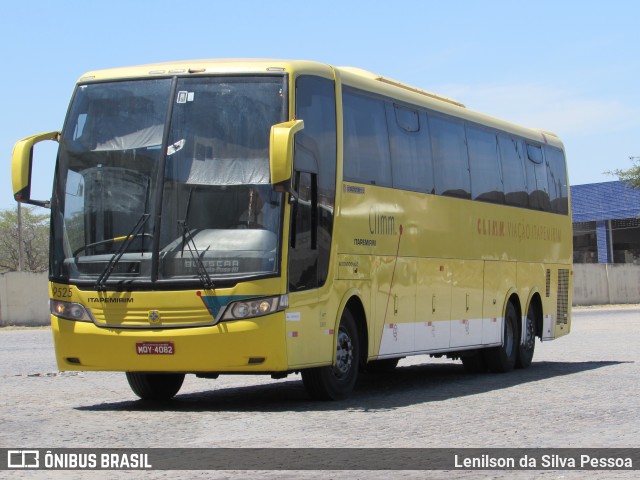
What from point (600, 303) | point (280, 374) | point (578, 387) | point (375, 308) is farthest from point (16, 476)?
point (600, 303)

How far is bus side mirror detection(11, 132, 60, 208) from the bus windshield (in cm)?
32

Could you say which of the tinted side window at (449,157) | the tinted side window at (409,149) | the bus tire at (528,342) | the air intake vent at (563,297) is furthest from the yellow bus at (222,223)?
the air intake vent at (563,297)

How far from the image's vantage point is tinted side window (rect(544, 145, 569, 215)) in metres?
23.7

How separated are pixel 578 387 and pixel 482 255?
3744 millimetres

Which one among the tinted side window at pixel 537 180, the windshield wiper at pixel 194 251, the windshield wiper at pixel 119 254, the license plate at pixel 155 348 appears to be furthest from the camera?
the tinted side window at pixel 537 180

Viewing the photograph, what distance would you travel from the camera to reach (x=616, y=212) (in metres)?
76.6

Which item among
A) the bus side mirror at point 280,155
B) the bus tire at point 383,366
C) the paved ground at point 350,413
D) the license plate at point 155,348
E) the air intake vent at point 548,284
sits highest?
the bus side mirror at point 280,155

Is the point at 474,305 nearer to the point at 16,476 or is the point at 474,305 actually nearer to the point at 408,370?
the point at 408,370

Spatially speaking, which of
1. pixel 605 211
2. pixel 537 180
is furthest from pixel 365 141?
pixel 605 211

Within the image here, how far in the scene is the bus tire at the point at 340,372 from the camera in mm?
14531

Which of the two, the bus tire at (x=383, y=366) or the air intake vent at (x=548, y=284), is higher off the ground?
the air intake vent at (x=548, y=284)

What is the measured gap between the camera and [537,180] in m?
22.8

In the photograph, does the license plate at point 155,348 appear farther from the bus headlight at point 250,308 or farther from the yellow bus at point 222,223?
the bus headlight at point 250,308

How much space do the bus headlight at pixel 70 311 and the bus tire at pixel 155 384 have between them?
1368 millimetres
